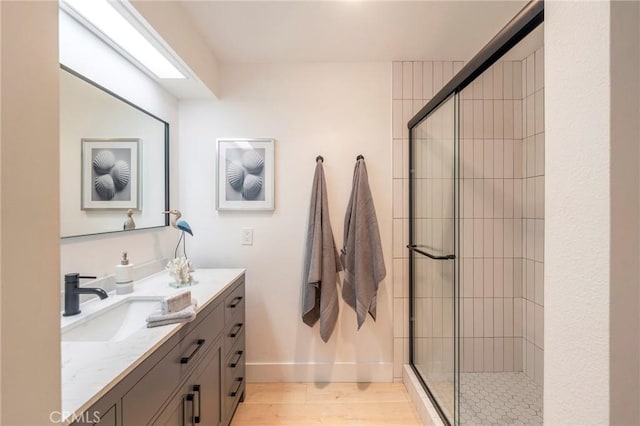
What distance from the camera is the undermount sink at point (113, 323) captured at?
100cm

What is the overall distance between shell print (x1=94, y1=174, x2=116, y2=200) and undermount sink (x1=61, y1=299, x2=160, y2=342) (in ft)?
1.64

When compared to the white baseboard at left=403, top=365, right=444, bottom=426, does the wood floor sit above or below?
below

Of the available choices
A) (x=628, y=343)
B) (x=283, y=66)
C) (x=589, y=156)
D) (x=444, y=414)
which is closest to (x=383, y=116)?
(x=283, y=66)

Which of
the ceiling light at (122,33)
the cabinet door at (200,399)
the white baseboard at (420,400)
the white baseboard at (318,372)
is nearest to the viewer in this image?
the cabinet door at (200,399)

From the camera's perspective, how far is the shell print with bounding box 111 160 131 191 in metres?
1.35

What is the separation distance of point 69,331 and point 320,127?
5.50ft

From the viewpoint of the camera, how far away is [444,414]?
4.78 feet

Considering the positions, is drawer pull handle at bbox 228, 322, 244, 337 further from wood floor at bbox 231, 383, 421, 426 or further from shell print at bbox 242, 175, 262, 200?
shell print at bbox 242, 175, 262, 200

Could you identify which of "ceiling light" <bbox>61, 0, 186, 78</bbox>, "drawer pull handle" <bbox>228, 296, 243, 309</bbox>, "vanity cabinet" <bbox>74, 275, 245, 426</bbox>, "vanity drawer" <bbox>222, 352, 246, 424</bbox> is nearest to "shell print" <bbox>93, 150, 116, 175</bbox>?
"ceiling light" <bbox>61, 0, 186, 78</bbox>

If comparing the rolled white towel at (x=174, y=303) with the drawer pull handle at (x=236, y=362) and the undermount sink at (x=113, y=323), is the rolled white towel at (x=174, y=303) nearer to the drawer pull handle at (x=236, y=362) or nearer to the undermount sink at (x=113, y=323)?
the undermount sink at (x=113, y=323)

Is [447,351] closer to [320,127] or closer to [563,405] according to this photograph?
[563,405]

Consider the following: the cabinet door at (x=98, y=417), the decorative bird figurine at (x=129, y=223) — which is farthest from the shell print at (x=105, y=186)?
the cabinet door at (x=98, y=417)

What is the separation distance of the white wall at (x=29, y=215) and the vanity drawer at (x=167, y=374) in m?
0.27

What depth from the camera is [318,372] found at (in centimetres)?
194
